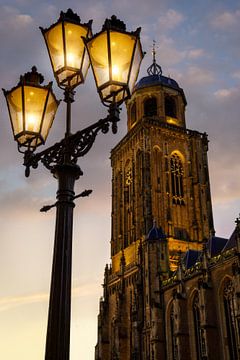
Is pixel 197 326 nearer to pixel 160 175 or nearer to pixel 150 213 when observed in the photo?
pixel 150 213

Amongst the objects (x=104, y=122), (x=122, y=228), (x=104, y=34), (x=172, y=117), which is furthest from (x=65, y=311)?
(x=172, y=117)

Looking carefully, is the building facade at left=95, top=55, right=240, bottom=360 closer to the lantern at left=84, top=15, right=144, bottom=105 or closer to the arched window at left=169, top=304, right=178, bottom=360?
the arched window at left=169, top=304, right=178, bottom=360

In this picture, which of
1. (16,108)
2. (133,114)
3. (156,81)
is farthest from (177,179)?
(16,108)

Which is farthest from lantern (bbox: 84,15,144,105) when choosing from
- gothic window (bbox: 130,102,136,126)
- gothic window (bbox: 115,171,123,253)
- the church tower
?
gothic window (bbox: 130,102,136,126)

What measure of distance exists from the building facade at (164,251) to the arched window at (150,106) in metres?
0.14

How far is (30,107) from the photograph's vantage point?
683cm

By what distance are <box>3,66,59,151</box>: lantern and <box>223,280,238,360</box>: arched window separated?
30.8 metres

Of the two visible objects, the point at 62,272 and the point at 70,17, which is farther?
the point at 70,17

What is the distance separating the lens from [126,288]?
155 ft

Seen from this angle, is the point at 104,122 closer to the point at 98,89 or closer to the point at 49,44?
the point at 98,89

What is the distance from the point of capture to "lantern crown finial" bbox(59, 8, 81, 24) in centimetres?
673

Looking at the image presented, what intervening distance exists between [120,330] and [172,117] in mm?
27584

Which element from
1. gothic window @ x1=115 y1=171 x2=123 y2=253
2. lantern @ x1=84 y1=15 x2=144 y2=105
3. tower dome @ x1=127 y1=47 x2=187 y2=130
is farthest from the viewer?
tower dome @ x1=127 y1=47 x2=187 y2=130

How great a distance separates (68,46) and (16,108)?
1263 millimetres
